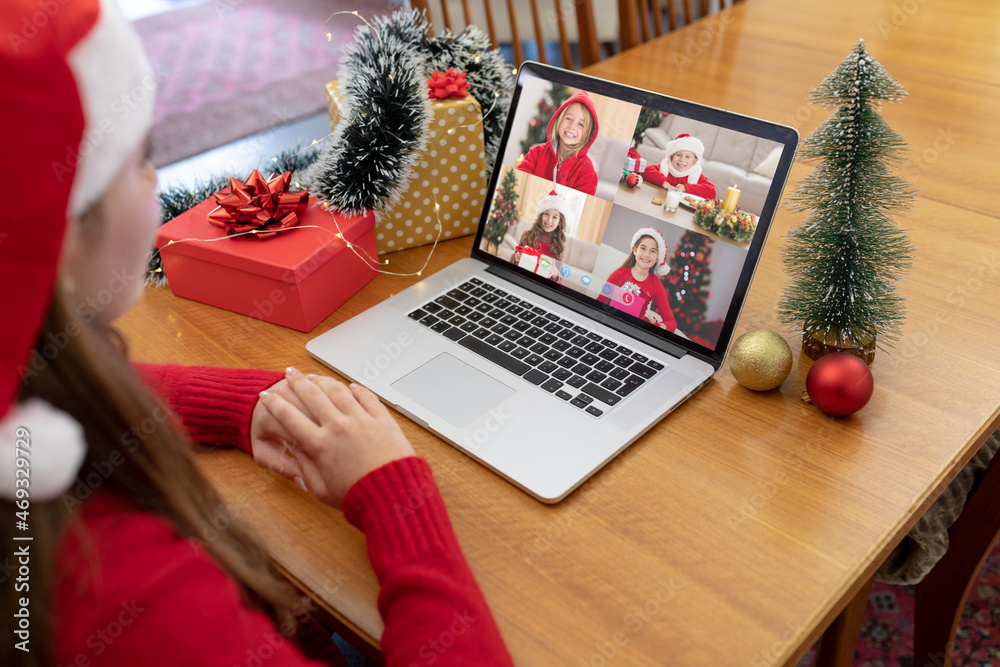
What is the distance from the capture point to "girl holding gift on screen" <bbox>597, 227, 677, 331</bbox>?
785mm

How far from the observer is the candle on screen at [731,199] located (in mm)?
735

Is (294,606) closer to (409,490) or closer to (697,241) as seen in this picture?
(409,490)

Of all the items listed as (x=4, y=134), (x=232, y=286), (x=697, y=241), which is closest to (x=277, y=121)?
(x=232, y=286)

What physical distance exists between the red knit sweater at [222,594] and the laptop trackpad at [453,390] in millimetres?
107

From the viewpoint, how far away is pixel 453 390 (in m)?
0.75

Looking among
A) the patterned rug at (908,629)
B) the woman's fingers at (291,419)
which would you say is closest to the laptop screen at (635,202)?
the woman's fingers at (291,419)

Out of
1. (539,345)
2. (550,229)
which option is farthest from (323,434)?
(550,229)

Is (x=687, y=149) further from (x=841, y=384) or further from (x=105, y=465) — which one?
(x=105, y=465)

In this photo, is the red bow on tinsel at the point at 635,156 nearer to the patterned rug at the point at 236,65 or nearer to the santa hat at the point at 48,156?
the santa hat at the point at 48,156

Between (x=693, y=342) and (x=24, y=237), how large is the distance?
1.98 feet

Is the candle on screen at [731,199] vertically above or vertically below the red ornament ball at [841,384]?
above

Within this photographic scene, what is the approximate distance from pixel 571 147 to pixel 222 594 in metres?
0.59

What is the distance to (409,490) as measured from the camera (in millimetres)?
607
